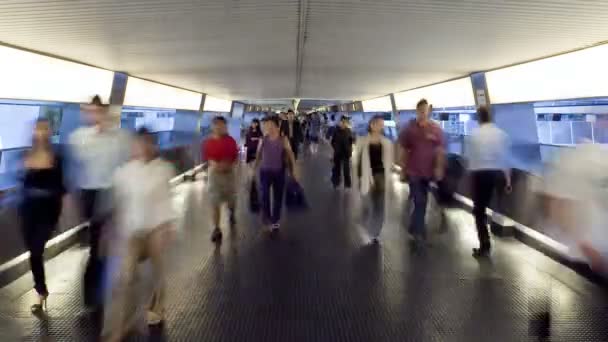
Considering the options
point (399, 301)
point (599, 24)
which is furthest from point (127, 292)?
point (599, 24)

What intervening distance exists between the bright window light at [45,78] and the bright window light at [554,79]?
8.51 meters

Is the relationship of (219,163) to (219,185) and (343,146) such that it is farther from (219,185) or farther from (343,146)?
(343,146)

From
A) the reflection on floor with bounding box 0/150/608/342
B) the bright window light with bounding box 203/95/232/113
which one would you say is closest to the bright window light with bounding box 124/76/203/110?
the bright window light with bounding box 203/95/232/113

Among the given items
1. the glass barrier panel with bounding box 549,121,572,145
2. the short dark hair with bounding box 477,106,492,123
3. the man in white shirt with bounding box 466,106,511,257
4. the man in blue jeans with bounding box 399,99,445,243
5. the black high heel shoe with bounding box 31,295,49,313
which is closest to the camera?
the black high heel shoe with bounding box 31,295,49,313

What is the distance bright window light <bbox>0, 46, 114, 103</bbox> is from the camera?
28.5 feet

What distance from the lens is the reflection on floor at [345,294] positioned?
403cm

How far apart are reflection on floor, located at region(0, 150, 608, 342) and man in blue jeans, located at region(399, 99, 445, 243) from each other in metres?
0.83

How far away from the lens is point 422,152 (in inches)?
252

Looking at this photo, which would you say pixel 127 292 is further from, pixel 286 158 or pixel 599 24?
pixel 599 24

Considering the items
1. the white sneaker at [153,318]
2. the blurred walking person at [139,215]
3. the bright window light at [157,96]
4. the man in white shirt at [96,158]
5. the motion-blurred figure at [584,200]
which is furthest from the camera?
the bright window light at [157,96]

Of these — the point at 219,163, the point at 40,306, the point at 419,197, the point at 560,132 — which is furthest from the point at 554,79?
the point at 40,306

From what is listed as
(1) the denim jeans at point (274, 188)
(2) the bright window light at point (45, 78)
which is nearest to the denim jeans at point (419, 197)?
(1) the denim jeans at point (274, 188)

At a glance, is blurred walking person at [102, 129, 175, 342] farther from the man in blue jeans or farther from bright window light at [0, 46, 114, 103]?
bright window light at [0, 46, 114, 103]

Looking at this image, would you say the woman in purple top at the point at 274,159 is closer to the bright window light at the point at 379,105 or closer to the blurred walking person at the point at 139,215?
the blurred walking person at the point at 139,215
